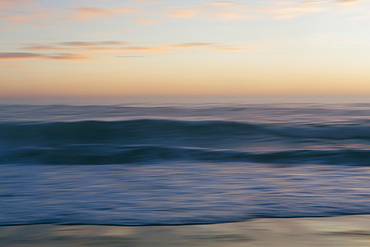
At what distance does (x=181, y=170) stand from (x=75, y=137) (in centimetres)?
→ 538

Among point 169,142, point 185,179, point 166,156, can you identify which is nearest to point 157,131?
point 169,142

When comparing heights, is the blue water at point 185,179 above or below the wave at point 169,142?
below

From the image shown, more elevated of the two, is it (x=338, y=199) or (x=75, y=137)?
(x=75, y=137)

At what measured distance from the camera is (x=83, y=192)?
12.2 feet

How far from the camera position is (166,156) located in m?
6.62

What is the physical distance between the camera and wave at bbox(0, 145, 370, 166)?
6.00 meters

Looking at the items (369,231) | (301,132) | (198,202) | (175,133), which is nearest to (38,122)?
(175,133)

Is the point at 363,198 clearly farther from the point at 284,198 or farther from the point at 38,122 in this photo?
the point at 38,122

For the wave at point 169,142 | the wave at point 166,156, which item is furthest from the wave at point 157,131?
the wave at point 166,156

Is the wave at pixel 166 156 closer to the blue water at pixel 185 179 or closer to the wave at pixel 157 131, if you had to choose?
the blue water at pixel 185 179

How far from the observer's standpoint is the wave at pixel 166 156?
6.00 meters

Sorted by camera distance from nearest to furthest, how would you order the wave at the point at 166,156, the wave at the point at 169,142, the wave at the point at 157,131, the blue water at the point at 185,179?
the blue water at the point at 185,179
the wave at the point at 166,156
the wave at the point at 169,142
the wave at the point at 157,131

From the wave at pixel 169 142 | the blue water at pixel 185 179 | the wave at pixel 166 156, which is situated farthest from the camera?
the wave at pixel 169 142

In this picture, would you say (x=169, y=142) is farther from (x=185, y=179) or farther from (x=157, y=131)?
(x=185, y=179)
